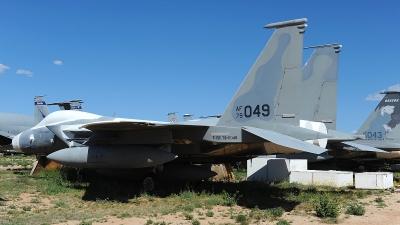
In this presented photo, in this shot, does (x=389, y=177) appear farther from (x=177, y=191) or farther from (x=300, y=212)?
(x=177, y=191)

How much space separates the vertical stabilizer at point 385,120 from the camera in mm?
22641

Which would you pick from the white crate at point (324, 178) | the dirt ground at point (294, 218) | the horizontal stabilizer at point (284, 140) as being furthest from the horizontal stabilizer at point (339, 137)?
the horizontal stabilizer at point (284, 140)

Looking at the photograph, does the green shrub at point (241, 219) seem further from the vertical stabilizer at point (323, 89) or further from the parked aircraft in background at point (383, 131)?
the parked aircraft in background at point (383, 131)

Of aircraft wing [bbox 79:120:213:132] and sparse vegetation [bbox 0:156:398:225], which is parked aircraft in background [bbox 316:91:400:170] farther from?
aircraft wing [bbox 79:120:213:132]

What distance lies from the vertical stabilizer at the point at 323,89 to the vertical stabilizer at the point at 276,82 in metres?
5.87

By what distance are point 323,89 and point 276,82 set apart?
21.1 feet

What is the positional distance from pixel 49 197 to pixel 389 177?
456 inches

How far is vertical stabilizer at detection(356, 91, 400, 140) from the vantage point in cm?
2264

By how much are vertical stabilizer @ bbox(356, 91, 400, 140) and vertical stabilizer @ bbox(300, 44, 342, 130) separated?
8.53 meters

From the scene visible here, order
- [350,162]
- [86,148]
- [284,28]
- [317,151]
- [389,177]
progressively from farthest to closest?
1. [350,162]
2. [389,177]
3. [86,148]
4. [284,28]
5. [317,151]

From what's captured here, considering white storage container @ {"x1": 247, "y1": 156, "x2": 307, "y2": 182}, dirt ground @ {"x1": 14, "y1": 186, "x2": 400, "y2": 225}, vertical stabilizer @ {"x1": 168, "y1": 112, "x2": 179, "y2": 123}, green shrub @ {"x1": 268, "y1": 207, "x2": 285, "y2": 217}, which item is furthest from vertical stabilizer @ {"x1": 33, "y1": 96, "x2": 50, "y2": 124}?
green shrub @ {"x1": 268, "y1": 207, "x2": 285, "y2": 217}

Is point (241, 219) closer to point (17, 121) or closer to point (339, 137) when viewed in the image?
point (339, 137)

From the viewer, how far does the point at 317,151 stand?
336 inches

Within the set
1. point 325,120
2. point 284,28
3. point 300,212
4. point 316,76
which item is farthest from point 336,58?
point 300,212
